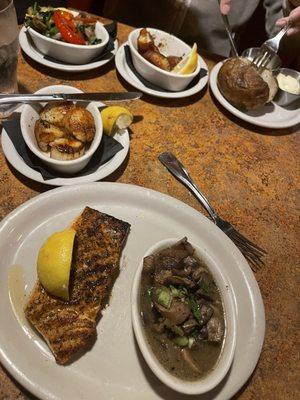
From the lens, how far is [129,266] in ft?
4.89

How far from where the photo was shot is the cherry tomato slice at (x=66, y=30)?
6.63ft

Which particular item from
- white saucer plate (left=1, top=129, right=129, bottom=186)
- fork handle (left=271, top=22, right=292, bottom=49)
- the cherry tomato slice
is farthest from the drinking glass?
fork handle (left=271, top=22, right=292, bottom=49)

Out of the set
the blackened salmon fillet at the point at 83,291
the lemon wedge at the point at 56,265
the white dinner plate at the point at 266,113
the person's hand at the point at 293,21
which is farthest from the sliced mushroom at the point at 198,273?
the person's hand at the point at 293,21

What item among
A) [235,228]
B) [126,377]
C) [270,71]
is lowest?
[126,377]

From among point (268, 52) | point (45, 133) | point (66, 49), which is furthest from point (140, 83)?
point (268, 52)

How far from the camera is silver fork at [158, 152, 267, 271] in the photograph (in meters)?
1.62

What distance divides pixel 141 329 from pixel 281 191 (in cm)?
110

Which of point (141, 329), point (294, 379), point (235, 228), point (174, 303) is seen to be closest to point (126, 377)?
point (141, 329)

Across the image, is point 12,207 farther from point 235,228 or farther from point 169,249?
point 235,228

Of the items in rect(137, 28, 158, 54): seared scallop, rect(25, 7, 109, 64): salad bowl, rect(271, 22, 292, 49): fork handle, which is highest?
rect(271, 22, 292, 49): fork handle

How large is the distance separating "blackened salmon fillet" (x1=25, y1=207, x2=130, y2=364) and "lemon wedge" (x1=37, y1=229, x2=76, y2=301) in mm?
46

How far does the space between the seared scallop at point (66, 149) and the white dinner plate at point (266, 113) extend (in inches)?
36.3

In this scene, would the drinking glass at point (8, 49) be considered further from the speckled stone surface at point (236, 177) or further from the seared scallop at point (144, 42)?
the seared scallop at point (144, 42)

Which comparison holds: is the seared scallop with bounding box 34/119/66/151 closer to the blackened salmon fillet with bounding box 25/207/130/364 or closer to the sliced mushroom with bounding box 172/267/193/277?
the blackened salmon fillet with bounding box 25/207/130/364
